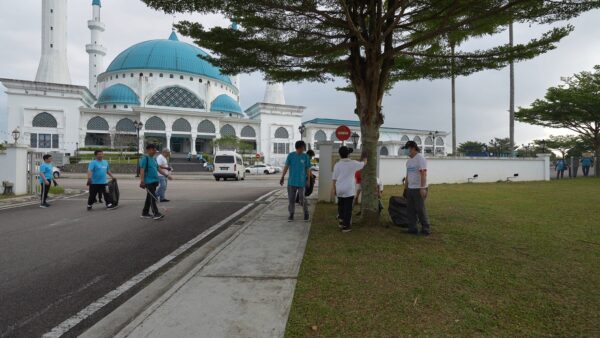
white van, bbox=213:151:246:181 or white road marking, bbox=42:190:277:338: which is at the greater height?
white van, bbox=213:151:246:181

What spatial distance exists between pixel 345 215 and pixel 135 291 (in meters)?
3.56

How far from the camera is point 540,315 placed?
2893 millimetres

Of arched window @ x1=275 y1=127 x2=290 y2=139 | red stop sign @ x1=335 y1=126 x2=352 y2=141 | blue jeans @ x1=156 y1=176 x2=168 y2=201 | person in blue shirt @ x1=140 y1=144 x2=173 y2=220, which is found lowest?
blue jeans @ x1=156 y1=176 x2=168 y2=201

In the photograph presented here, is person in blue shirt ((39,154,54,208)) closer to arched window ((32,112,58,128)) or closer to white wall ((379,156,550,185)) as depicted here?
white wall ((379,156,550,185))

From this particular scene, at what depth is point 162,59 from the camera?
67.2 metres

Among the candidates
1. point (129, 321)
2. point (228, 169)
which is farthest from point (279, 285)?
A: point (228, 169)

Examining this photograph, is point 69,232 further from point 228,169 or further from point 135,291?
point 228,169

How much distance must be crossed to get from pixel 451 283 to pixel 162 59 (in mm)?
73864

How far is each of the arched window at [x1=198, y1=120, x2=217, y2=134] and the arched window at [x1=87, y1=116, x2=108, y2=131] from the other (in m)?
15.4

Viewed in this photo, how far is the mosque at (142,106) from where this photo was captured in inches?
2056

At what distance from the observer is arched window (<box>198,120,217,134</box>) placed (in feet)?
197

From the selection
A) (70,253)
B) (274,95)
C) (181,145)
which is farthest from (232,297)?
(274,95)

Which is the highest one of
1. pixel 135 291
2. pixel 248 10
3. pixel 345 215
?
pixel 248 10

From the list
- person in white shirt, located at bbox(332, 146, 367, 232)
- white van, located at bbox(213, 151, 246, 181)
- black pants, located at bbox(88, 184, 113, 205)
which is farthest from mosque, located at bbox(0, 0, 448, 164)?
person in white shirt, located at bbox(332, 146, 367, 232)
